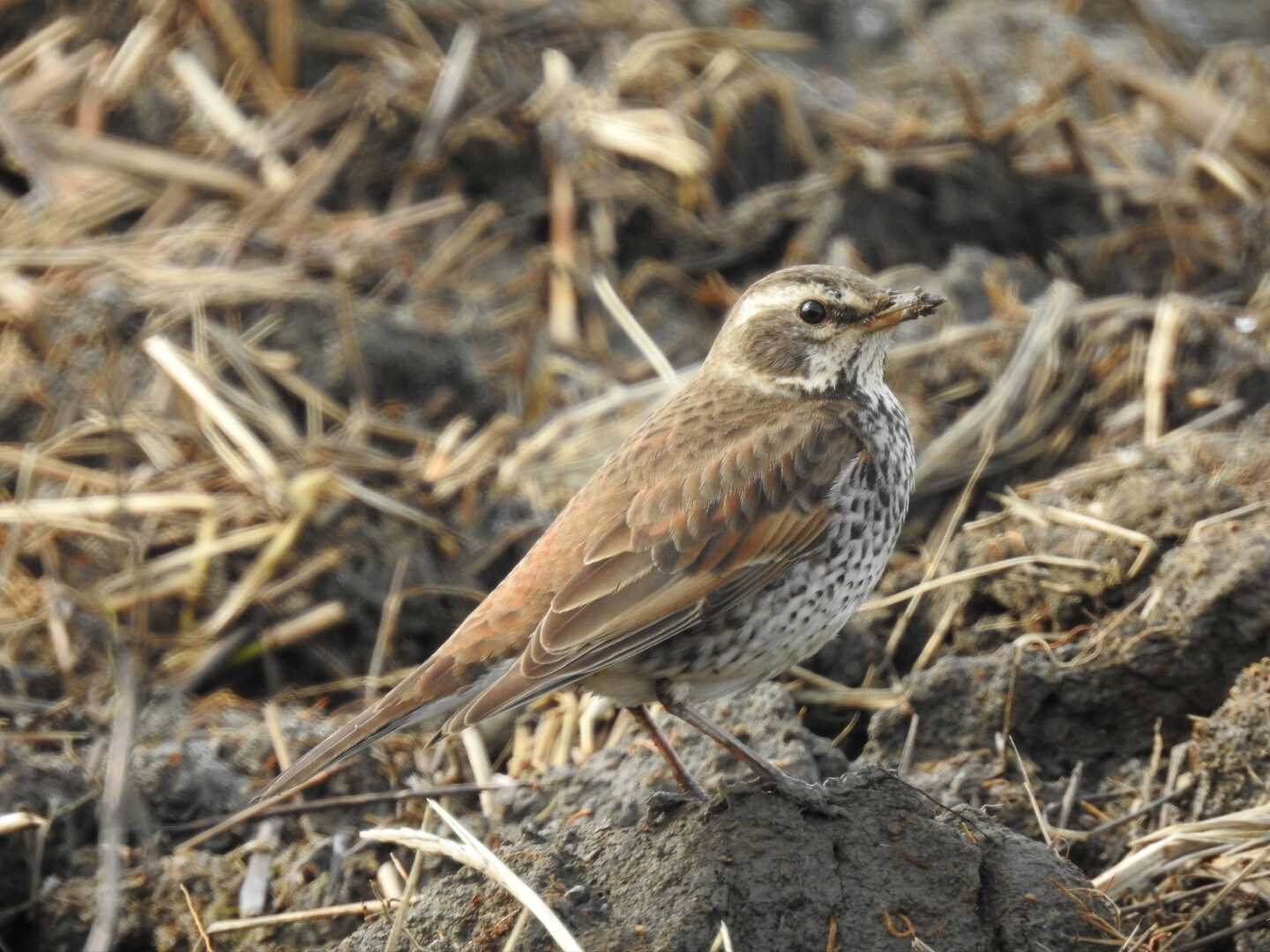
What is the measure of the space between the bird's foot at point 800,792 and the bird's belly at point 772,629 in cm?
36

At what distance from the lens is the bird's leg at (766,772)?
4391mm

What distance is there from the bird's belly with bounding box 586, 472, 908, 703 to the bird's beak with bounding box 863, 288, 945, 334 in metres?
0.53

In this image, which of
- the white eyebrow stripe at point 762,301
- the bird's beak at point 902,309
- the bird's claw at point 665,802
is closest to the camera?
the bird's claw at point 665,802

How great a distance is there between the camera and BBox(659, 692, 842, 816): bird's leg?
4.39m

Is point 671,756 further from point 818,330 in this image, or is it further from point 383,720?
point 818,330

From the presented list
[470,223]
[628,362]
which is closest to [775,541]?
[628,362]

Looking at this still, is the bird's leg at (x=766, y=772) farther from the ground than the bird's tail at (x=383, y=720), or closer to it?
closer to it

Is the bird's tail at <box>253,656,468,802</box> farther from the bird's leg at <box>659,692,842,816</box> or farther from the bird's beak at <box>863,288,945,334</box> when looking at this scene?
the bird's beak at <box>863,288,945,334</box>

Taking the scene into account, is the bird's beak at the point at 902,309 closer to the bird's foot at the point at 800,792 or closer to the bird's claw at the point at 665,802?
the bird's foot at the point at 800,792

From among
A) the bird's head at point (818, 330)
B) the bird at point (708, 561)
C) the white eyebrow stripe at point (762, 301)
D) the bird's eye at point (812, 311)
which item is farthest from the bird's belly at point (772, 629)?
the white eyebrow stripe at point (762, 301)

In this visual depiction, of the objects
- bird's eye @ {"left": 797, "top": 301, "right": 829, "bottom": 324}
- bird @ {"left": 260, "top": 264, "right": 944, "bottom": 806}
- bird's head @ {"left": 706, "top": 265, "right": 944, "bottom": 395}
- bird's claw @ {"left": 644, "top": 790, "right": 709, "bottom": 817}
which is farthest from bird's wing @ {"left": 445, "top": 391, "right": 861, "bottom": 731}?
bird's claw @ {"left": 644, "top": 790, "right": 709, "bottom": 817}

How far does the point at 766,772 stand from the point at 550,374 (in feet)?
12.3

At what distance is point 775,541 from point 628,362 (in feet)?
11.3

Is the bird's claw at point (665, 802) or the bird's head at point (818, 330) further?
the bird's head at point (818, 330)
